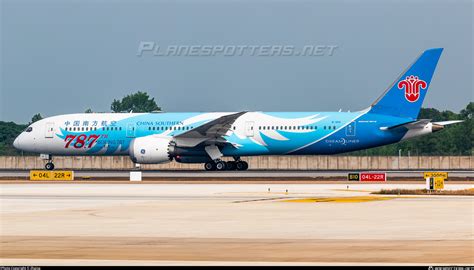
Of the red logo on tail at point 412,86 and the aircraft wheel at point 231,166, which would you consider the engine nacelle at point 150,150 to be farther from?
the red logo on tail at point 412,86

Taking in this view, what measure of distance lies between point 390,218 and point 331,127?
40.4 metres

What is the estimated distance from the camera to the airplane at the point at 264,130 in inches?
2800

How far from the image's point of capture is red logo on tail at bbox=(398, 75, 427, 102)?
72.3m

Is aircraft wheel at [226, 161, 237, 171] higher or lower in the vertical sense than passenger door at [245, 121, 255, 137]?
lower

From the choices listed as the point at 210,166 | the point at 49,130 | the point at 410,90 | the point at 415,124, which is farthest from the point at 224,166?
the point at 410,90

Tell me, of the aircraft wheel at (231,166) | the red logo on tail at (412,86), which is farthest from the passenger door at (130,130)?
the red logo on tail at (412,86)

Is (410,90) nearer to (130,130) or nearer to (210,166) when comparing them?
(210,166)

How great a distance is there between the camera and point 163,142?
71250mm

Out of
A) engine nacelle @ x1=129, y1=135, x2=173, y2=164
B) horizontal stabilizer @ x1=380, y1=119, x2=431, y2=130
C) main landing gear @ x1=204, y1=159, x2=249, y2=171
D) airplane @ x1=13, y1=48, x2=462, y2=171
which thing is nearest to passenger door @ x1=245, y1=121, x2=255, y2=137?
airplane @ x1=13, y1=48, x2=462, y2=171

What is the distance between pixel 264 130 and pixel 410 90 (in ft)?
37.6

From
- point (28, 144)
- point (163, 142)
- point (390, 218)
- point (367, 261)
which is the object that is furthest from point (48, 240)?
point (28, 144)

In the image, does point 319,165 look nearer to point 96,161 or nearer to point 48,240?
point 96,161

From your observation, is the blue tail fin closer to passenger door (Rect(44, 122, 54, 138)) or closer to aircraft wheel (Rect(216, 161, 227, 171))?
aircraft wheel (Rect(216, 161, 227, 171))

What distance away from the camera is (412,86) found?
72438 mm
